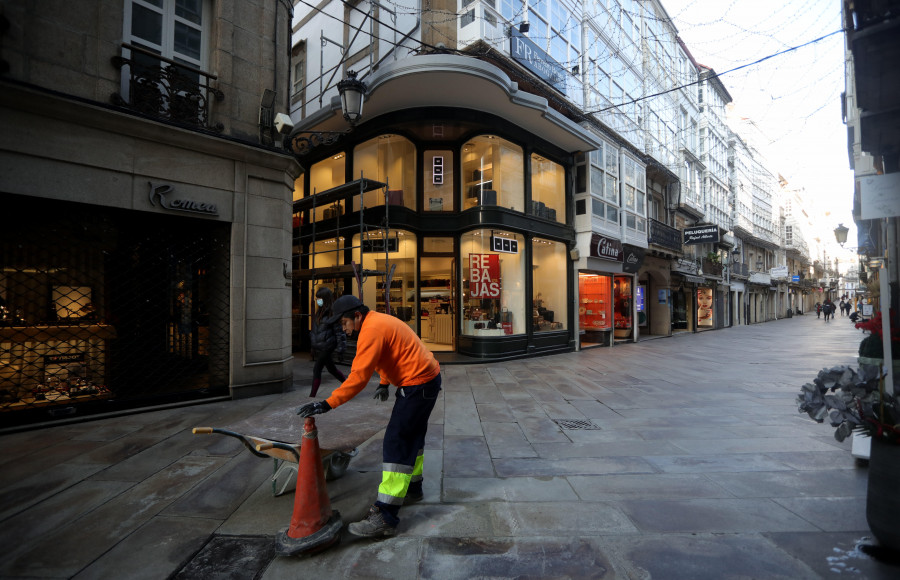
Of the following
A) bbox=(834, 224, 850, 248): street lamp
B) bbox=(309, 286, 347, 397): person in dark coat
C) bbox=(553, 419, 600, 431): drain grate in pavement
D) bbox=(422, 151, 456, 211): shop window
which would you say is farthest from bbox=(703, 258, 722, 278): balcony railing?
bbox=(309, 286, 347, 397): person in dark coat

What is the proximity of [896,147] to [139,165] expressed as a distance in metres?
9.90

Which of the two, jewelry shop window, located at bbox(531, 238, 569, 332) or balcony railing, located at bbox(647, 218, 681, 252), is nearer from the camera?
jewelry shop window, located at bbox(531, 238, 569, 332)

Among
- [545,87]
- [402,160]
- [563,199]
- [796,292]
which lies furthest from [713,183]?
[796,292]

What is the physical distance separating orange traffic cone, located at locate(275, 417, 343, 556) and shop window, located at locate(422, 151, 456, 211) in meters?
10.4

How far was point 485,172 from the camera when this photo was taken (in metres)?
12.5

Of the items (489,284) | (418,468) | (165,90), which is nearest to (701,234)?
(489,284)

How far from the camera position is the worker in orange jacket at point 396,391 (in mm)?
2930

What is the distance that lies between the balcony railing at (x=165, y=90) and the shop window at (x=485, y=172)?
7120 mm

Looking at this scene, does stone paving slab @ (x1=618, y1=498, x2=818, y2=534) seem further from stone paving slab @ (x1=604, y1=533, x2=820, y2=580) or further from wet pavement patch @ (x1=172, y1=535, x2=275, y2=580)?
wet pavement patch @ (x1=172, y1=535, x2=275, y2=580)

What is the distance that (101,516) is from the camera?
3191 millimetres

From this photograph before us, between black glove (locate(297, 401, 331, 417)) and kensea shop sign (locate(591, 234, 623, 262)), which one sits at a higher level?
kensea shop sign (locate(591, 234, 623, 262))

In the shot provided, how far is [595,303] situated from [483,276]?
667 centimetres

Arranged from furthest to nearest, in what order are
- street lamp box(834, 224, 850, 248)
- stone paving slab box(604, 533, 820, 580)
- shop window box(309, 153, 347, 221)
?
street lamp box(834, 224, 850, 248) → shop window box(309, 153, 347, 221) → stone paving slab box(604, 533, 820, 580)

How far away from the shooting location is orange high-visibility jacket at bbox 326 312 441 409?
10.1 feet
